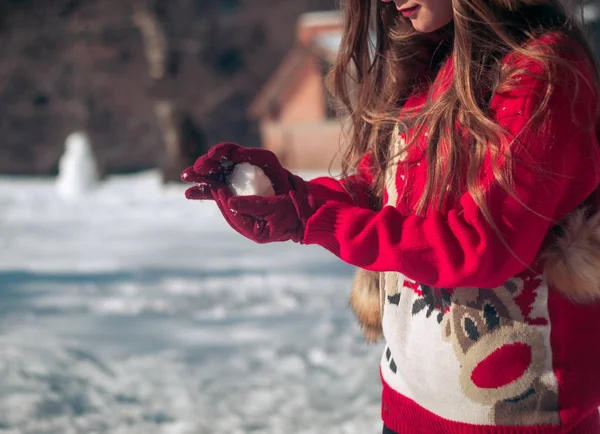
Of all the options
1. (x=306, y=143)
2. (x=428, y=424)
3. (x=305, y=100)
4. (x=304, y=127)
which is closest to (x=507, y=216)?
(x=428, y=424)

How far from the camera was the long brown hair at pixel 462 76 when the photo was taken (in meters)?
1.28

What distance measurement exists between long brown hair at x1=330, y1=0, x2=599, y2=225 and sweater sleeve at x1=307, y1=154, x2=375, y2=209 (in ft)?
0.09

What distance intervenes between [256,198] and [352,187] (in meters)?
0.43

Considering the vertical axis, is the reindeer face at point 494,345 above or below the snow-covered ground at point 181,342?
above

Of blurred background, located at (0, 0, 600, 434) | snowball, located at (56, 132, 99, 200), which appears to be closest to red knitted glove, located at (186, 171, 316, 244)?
blurred background, located at (0, 0, 600, 434)

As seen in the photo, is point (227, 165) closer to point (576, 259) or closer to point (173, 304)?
point (576, 259)

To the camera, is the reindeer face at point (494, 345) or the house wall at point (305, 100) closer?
the reindeer face at point (494, 345)

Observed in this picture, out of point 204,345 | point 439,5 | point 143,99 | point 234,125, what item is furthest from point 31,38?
point 439,5

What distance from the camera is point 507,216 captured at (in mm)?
1216

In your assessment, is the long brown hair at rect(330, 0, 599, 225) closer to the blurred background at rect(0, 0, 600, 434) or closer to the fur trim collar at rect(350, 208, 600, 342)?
the fur trim collar at rect(350, 208, 600, 342)

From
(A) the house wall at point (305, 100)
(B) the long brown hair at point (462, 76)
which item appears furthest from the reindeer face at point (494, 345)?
(A) the house wall at point (305, 100)

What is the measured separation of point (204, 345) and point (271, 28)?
18.9 m

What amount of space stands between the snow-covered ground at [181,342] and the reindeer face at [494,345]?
1568 millimetres

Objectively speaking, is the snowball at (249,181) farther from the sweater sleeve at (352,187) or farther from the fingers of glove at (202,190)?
the sweater sleeve at (352,187)
